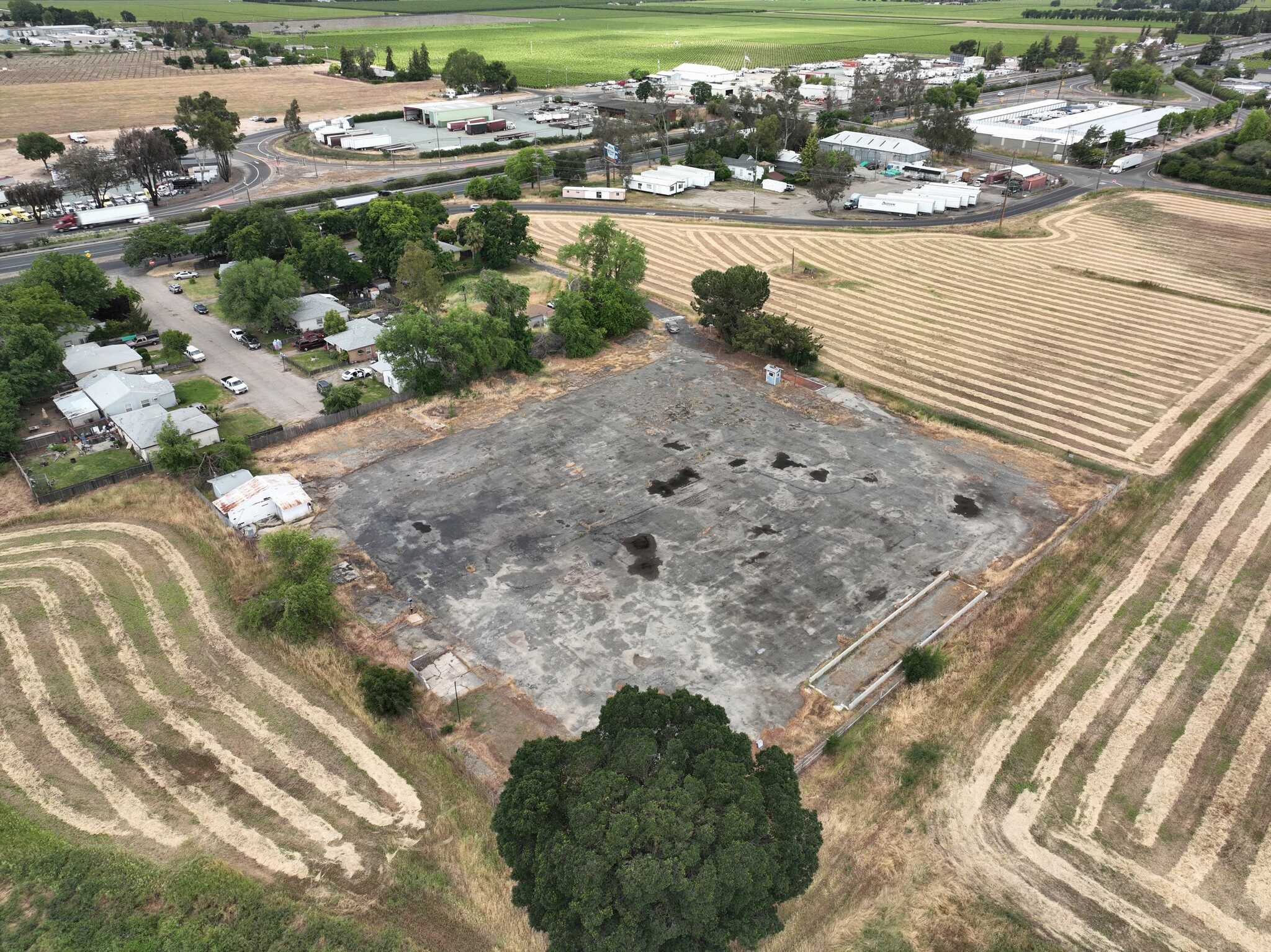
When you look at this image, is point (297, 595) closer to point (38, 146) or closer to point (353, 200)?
point (353, 200)

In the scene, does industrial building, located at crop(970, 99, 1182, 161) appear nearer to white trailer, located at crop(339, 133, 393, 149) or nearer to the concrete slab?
white trailer, located at crop(339, 133, 393, 149)

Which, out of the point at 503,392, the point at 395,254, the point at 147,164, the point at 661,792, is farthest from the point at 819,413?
the point at 147,164

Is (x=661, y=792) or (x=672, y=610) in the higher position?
(x=661, y=792)

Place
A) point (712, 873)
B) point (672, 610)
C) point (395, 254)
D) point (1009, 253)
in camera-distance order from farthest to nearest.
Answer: point (1009, 253)
point (395, 254)
point (672, 610)
point (712, 873)

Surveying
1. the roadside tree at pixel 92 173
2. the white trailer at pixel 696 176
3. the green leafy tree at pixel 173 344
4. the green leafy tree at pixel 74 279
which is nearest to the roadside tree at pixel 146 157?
the roadside tree at pixel 92 173

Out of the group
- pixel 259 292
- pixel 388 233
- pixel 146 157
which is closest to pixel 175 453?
pixel 259 292

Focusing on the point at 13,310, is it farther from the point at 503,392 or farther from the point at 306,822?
the point at 306,822

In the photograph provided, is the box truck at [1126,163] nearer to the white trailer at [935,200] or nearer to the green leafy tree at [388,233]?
the white trailer at [935,200]
